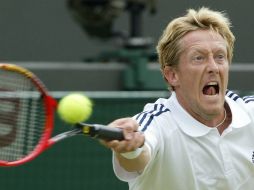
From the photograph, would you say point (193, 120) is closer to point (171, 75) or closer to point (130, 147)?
point (171, 75)

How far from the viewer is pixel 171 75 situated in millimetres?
4809

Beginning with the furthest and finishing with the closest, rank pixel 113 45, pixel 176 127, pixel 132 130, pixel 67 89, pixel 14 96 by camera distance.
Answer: pixel 113 45 → pixel 67 89 → pixel 14 96 → pixel 176 127 → pixel 132 130

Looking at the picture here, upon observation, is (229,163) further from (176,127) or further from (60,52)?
(60,52)

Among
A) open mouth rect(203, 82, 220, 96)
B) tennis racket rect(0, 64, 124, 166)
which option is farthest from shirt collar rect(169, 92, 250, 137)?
tennis racket rect(0, 64, 124, 166)

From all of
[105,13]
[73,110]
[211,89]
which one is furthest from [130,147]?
[105,13]

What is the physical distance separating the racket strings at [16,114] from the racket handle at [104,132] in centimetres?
57

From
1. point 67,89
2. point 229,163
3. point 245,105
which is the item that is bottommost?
point 229,163

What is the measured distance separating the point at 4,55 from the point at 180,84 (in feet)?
23.3

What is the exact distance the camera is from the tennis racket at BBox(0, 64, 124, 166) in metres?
4.23

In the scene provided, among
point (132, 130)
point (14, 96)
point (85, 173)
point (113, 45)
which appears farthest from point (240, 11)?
point (132, 130)

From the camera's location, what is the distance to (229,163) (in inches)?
186

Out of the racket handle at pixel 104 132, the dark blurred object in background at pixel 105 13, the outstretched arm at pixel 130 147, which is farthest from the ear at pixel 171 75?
the dark blurred object in background at pixel 105 13

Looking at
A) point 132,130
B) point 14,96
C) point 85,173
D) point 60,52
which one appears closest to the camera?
point 132,130

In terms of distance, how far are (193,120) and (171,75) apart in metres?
0.25
